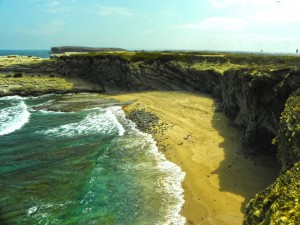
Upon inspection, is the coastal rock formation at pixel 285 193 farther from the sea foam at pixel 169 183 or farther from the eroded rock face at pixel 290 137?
the sea foam at pixel 169 183

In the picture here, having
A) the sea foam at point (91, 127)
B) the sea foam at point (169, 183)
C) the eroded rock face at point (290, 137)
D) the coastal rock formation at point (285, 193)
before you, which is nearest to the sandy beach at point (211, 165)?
the sea foam at point (169, 183)

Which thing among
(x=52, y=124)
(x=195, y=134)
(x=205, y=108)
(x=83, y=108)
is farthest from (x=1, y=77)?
(x=195, y=134)

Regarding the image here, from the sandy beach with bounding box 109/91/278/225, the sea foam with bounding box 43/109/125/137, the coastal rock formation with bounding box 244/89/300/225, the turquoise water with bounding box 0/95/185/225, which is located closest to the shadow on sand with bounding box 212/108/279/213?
the sandy beach with bounding box 109/91/278/225

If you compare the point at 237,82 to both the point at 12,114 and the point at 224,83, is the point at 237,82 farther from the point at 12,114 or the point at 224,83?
the point at 12,114

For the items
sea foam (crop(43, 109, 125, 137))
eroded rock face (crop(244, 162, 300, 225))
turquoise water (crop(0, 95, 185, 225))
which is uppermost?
eroded rock face (crop(244, 162, 300, 225))

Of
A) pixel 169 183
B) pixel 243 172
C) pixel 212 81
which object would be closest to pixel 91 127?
pixel 169 183

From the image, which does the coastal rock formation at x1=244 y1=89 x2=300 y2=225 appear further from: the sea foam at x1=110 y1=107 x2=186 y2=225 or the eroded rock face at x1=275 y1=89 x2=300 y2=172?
the sea foam at x1=110 y1=107 x2=186 y2=225

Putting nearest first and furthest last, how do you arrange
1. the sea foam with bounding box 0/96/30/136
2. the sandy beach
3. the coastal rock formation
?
the coastal rock formation < the sandy beach < the sea foam with bounding box 0/96/30/136
